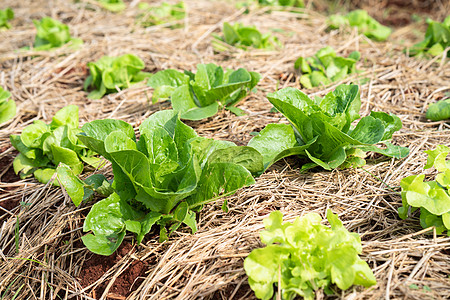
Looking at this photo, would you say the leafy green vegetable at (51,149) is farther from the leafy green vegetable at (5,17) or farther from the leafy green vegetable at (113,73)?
the leafy green vegetable at (5,17)

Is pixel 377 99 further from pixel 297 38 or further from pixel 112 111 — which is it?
pixel 112 111

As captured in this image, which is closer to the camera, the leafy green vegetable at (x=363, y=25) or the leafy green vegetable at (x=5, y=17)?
the leafy green vegetable at (x=363, y=25)

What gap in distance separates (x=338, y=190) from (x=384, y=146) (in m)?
0.51

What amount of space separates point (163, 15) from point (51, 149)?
254 cm

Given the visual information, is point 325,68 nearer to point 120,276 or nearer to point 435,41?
point 435,41

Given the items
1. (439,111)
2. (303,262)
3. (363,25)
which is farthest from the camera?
(363,25)

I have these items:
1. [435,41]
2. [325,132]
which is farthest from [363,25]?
[325,132]

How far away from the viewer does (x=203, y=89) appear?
246cm

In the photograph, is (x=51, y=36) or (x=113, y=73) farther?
(x=51, y=36)

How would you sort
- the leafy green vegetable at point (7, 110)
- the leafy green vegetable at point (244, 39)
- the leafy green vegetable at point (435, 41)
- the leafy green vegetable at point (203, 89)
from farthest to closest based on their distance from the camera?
the leafy green vegetable at point (244, 39) → the leafy green vegetable at point (435, 41) → the leafy green vegetable at point (7, 110) → the leafy green vegetable at point (203, 89)

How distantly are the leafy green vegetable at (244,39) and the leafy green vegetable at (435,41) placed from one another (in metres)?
1.28

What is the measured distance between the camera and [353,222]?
70.4 inches

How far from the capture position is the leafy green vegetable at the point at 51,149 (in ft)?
7.30

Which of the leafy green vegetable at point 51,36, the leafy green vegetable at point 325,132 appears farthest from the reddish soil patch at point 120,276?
the leafy green vegetable at point 51,36
